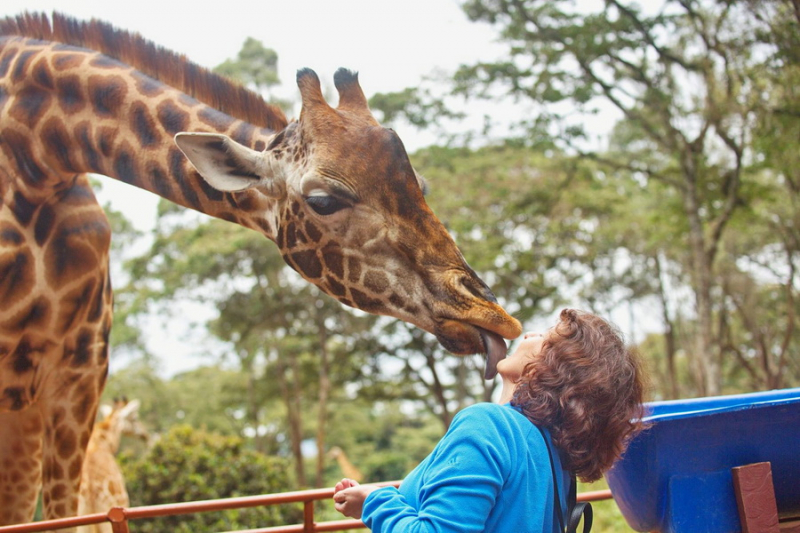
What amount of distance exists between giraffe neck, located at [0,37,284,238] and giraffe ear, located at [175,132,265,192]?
30cm

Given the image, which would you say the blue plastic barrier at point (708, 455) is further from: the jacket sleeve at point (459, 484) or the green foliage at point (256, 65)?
the green foliage at point (256, 65)

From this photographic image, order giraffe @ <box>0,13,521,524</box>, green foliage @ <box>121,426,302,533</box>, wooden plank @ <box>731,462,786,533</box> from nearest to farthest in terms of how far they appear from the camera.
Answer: wooden plank @ <box>731,462,786,533</box>
giraffe @ <box>0,13,521,524</box>
green foliage @ <box>121,426,302,533</box>

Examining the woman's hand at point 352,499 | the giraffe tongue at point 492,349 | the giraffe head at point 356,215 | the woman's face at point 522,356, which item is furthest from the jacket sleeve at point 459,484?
the giraffe head at point 356,215

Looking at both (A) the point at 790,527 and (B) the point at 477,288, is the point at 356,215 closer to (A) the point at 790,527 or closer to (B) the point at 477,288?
(B) the point at 477,288

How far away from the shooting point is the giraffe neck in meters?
3.15

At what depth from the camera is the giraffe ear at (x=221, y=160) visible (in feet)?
8.95

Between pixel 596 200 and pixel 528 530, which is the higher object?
pixel 596 200

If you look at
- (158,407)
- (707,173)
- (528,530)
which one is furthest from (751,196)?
(158,407)

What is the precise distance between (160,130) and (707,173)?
42.3ft

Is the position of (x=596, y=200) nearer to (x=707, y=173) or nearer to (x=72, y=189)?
(x=707, y=173)

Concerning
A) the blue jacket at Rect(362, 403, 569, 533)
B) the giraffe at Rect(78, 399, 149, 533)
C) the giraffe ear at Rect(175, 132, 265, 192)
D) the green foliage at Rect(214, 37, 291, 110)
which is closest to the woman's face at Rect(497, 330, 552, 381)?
the blue jacket at Rect(362, 403, 569, 533)

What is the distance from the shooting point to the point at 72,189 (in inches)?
138

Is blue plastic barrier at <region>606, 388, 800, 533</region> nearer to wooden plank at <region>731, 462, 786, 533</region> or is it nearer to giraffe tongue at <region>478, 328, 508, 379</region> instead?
wooden plank at <region>731, 462, 786, 533</region>

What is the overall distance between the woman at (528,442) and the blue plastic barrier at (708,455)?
0.19 m
